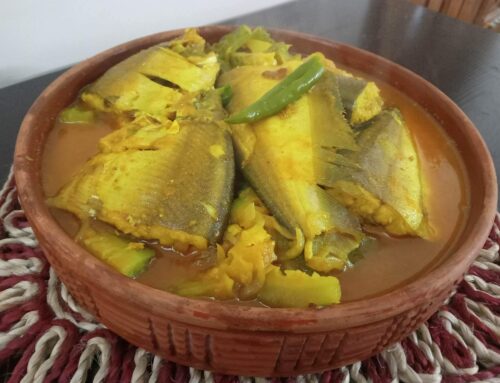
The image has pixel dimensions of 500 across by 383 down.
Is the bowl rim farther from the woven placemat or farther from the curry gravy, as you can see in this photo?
the woven placemat

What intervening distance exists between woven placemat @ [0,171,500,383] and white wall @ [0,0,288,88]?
0.66 meters

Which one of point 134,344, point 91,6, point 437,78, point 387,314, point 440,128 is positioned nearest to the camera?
point 387,314

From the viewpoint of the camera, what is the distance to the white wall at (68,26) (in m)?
1.28

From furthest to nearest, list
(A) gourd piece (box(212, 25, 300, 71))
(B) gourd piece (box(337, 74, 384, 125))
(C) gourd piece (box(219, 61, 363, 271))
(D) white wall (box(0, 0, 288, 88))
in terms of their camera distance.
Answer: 1. (D) white wall (box(0, 0, 288, 88))
2. (A) gourd piece (box(212, 25, 300, 71))
3. (B) gourd piece (box(337, 74, 384, 125))
4. (C) gourd piece (box(219, 61, 363, 271))

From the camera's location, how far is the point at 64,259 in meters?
0.64

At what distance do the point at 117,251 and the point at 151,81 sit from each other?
12.8 inches

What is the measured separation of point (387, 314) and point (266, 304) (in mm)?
140

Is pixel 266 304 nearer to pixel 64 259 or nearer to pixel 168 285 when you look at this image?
pixel 168 285

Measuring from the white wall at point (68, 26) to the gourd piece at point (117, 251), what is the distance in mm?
800

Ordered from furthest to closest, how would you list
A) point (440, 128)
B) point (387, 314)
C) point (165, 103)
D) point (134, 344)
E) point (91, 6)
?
point (91, 6), point (440, 128), point (165, 103), point (134, 344), point (387, 314)

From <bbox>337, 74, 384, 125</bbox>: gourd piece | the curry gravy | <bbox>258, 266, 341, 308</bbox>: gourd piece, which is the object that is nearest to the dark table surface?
the curry gravy

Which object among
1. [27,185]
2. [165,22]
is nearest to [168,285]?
[27,185]

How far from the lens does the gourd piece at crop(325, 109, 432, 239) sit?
0.71 meters

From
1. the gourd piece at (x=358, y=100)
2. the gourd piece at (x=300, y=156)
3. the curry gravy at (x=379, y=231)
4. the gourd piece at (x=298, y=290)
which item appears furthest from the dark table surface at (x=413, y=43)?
the gourd piece at (x=298, y=290)
